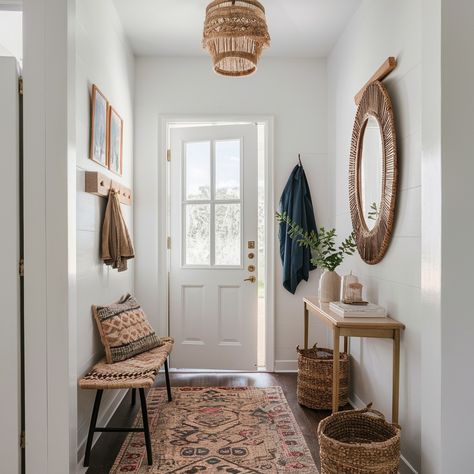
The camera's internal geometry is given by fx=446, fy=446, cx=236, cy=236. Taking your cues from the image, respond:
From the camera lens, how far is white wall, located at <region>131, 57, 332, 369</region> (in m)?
3.82

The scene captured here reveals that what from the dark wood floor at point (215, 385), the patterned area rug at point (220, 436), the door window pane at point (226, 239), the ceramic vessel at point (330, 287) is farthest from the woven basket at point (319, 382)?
the door window pane at point (226, 239)

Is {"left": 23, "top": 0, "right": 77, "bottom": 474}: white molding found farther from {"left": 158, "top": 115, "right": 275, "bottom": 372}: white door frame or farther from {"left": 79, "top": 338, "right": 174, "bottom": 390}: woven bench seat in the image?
{"left": 158, "top": 115, "right": 275, "bottom": 372}: white door frame

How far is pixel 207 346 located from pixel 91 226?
1744mm

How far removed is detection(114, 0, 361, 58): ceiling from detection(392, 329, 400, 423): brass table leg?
86.7 inches

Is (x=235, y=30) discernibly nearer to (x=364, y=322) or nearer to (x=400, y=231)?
(x=400, y=231)

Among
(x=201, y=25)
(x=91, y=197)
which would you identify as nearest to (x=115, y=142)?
(x=91, y=197)

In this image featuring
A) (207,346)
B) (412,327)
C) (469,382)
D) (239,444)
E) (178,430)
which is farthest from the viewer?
(207,346)

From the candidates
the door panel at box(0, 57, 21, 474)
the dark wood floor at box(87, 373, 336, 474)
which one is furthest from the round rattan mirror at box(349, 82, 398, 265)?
the door panel at box(0, 57, 21, 474)

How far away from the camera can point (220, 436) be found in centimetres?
257

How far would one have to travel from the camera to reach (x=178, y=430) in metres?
2.65

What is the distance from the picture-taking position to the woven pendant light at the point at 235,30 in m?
2.44

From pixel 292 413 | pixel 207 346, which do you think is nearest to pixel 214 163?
pixel 207 346

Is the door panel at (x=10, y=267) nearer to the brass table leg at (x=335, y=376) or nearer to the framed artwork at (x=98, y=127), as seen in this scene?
the framed artwork at (x=98, y=127)

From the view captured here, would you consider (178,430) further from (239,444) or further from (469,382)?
(469,382)
